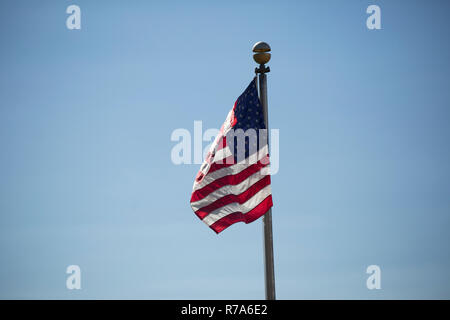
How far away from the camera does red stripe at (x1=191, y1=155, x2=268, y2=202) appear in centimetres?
1752

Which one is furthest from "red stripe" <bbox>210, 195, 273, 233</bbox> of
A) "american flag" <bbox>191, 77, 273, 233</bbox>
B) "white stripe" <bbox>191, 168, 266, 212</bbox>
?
"white stripe" <bbox>191, 168, 266, 212</bbox>

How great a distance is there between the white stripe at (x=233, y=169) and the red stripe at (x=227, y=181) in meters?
0.09

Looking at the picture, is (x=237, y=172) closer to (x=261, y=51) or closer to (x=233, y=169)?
(x=233, y=169)

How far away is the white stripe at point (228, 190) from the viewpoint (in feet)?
57.5

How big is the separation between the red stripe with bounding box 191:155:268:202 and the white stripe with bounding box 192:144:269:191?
3.5 inches

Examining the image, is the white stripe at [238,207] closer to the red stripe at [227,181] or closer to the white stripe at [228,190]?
the white stripe at [228,190]

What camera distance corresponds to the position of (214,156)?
18.2m

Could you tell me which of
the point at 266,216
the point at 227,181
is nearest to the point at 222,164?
the point at 227,181

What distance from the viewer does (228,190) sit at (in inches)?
708

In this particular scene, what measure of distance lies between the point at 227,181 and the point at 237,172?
438mm

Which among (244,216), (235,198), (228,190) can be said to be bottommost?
(244,216)
